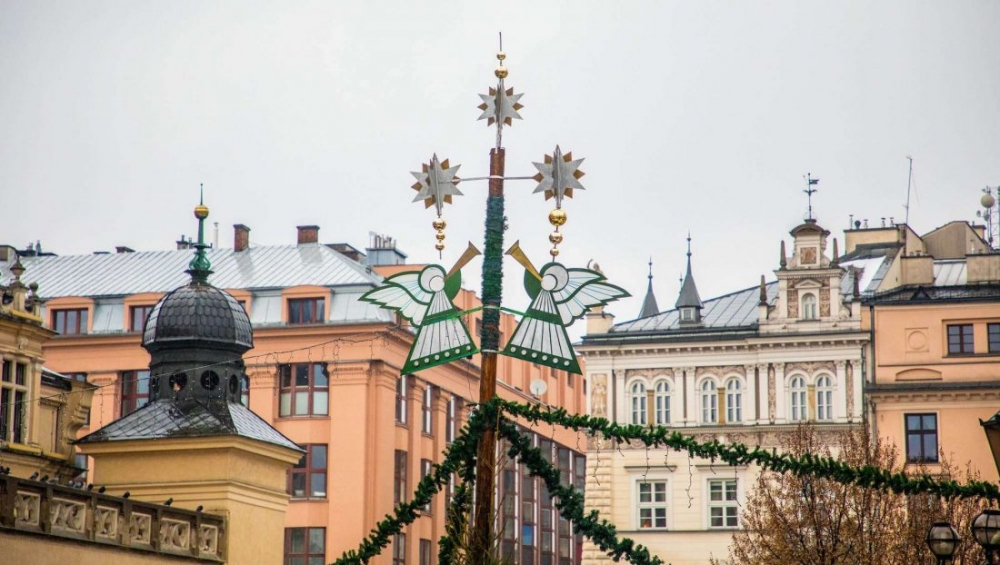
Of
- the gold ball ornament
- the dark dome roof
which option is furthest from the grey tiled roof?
the gold ball ornament

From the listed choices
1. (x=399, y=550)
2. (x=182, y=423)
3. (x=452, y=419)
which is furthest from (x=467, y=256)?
(x=452, y=419)

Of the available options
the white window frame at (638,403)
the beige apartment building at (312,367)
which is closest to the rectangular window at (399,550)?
the beige apartment building at (312,367)

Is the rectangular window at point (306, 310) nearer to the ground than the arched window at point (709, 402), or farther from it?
farther from it

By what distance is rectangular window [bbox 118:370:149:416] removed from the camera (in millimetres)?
62188

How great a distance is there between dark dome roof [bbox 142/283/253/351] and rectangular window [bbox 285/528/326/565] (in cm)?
2824

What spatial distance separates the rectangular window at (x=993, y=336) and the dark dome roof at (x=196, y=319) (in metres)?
36.0

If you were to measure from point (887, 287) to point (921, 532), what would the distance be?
24.6 m

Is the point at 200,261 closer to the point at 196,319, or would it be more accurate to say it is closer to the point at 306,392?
the point at 196,319

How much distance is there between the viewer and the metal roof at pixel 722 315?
65.9m

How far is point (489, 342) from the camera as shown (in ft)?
66.3

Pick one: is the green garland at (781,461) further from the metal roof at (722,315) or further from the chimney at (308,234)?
the chimney at (308,234)

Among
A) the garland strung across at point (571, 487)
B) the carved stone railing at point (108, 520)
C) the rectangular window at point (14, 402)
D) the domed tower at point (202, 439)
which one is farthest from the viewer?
the rectangular window at point (14, 402)

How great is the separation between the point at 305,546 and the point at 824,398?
1822cm

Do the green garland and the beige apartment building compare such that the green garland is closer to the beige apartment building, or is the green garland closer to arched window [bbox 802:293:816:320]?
the beige apartment building
